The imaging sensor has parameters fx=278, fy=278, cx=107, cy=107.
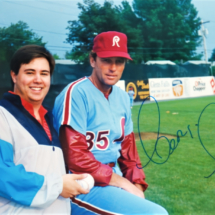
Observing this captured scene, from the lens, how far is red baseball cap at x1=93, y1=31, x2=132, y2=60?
1785 millimetres

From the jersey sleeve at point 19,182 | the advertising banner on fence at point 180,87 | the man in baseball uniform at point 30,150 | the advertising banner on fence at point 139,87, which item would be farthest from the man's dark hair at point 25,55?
the advertising banner on fence at point 180,87

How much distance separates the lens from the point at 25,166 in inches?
47.0

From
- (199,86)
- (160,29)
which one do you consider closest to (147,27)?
(160,29)

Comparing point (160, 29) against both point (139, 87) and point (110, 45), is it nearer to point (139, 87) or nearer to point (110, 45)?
point (139, 87)

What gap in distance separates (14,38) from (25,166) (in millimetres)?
15543

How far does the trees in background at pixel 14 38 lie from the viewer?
1391 cm

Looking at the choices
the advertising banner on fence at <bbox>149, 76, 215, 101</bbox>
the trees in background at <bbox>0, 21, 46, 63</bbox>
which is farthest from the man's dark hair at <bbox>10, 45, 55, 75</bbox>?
the advertising banner on fence at <bbox>149, 76, 215, 101</bbox>

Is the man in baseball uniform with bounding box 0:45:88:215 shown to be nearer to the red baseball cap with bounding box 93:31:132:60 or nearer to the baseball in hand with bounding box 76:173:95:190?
the baseball in hand with bounding box 76:173:95:190

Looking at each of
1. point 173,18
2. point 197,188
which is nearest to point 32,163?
point 197,188

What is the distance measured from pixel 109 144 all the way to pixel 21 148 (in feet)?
2.42

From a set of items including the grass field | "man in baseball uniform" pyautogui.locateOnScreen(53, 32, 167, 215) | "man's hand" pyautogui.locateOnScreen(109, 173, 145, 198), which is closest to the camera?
Result: "man in baseball uniform" pyautogui.locateOnScreen(53, 32, 167, 215)

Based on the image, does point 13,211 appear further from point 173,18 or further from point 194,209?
point 173,18

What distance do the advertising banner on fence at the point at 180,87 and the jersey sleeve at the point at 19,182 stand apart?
1886 centimetres

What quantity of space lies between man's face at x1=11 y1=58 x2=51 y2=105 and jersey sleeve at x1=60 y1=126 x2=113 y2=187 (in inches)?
12.2
